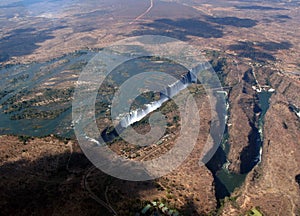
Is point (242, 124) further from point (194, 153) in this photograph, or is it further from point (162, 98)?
point (162, 98)

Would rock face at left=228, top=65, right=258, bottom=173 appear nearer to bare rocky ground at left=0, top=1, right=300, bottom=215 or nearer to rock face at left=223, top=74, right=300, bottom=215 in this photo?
bare rocky ground at left=0, top=1, right=300, bottom=215

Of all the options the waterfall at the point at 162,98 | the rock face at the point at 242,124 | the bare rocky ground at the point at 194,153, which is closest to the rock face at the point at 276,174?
the bare rocky ground at the point at 194,153

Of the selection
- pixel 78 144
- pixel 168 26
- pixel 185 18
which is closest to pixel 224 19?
pixel 185 18

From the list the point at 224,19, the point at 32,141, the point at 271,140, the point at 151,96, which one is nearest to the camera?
the point at 32,141

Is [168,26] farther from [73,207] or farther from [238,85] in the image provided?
[73,207]

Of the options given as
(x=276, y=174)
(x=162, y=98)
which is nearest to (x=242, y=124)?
(x=276, y=174)

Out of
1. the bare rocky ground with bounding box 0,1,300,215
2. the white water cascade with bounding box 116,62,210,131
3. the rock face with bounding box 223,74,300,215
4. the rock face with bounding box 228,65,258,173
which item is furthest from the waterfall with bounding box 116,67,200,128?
the rock face with bounding box 223,74,300,215

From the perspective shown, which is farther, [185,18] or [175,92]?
[185,18]

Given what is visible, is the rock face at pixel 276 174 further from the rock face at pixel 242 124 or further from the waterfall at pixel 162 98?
the waterfall at pixel 162 98
